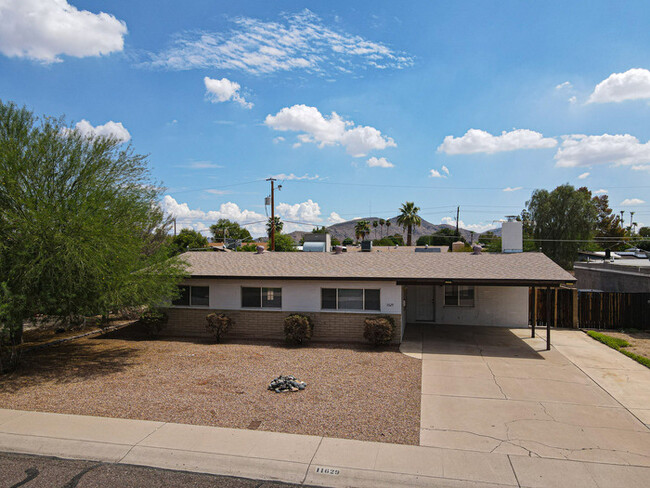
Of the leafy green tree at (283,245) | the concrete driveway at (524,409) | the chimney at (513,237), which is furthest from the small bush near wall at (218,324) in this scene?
the leafy green tree at (283,245)

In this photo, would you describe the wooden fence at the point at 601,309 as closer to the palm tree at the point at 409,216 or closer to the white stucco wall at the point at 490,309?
the white stucco wall at the point at 490,309

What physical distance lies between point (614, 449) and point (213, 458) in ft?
21.9

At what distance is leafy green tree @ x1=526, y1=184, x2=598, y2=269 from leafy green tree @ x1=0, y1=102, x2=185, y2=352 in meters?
49.6

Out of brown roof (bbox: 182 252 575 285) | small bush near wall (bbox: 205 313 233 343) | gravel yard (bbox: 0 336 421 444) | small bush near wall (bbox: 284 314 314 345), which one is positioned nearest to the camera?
gravel yard (bbox: 0 336 421 444)

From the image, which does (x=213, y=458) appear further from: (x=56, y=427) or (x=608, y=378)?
(x=608, y=378)

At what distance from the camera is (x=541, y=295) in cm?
1914

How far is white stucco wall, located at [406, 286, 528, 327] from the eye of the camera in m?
18.5

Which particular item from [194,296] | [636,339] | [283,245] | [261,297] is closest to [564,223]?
[283,245]

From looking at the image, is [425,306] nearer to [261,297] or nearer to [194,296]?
[261,297]

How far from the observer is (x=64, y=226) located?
10984mm

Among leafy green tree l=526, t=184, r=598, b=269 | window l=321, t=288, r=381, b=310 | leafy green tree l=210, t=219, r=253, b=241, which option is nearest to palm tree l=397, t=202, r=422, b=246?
leafy green tree l=526, t=184, r=598, b=269

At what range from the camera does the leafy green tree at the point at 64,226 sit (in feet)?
34.6

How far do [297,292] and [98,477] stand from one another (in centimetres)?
1025

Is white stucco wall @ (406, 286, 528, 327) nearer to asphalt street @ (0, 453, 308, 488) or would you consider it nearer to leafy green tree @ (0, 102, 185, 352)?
leafy green tree @ (0, 102, 185, 352)
